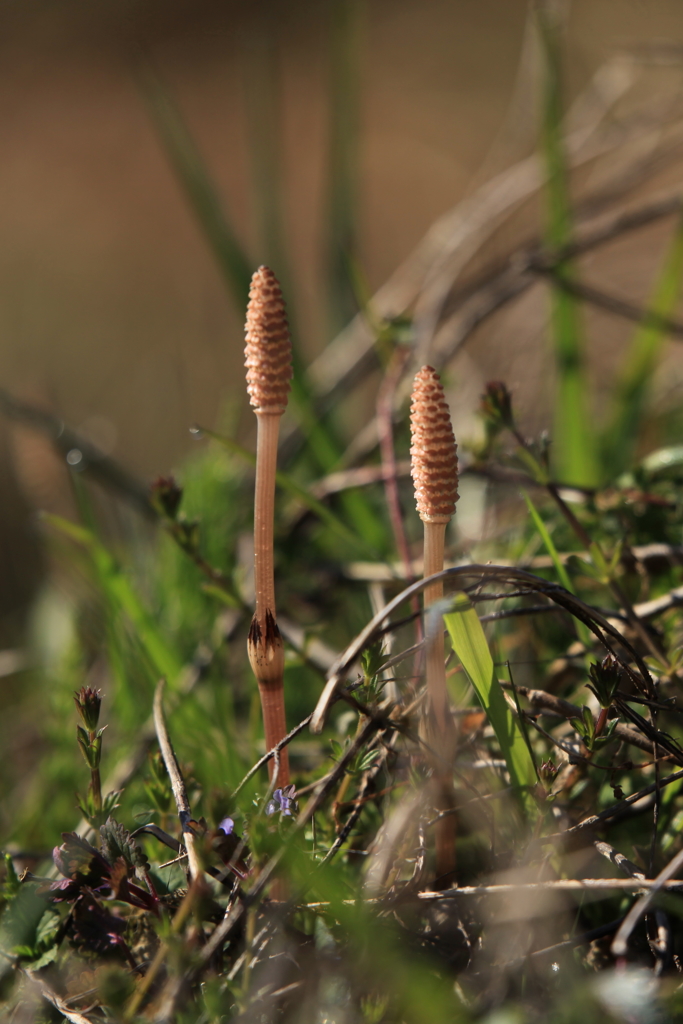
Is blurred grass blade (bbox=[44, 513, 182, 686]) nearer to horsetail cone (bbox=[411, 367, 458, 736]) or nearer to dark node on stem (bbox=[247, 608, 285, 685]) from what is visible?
dark node on stem (bbox=[247, 608, 285, 685])

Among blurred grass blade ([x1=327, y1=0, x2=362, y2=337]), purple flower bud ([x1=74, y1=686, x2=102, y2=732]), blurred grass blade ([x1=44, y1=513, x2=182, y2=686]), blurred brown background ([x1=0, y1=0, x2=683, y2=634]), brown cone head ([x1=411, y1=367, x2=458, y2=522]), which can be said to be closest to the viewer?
brown cone head ([x1=411, y1=367, x2=458, y2=522])

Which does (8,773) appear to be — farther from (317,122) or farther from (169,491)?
(317,122)

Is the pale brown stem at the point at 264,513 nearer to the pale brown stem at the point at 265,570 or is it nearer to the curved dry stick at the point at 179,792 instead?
the pale brown stem at the point at 265,570

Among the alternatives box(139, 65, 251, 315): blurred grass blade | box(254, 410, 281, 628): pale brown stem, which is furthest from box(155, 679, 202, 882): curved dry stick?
box(139, 65, 251, 315): blurred grass blade

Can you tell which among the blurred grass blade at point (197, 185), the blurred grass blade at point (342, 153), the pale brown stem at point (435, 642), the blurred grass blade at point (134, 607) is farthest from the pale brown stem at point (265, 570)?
the blurred grass blade at point (342, 153)

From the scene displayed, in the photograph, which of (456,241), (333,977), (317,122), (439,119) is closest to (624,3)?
(439,119)
